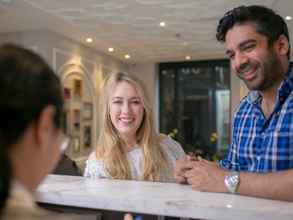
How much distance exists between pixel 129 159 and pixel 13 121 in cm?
110

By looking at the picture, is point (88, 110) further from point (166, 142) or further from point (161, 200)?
point (161, 200)

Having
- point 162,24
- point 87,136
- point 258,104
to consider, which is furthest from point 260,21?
point 87,136

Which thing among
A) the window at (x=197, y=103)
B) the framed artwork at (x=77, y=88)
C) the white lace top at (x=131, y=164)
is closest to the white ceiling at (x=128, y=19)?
the framed artwork at (x=77, y=88)

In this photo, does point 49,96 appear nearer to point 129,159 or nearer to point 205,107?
point 129,159

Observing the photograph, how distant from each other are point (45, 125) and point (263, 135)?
889 millimetres

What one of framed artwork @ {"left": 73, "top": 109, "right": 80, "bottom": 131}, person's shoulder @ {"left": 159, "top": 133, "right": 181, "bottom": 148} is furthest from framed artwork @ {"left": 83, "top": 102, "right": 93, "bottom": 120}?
person's shoulder @ {"left": 159, "top": 133, "right": 181, "bottom": 148}

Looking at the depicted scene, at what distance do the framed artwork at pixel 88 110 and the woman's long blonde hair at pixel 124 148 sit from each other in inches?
178

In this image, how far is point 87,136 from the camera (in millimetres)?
6086

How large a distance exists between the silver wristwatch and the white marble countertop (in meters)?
0.02

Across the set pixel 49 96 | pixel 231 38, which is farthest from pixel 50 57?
pixel 49 96

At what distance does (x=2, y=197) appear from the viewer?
1.39ft

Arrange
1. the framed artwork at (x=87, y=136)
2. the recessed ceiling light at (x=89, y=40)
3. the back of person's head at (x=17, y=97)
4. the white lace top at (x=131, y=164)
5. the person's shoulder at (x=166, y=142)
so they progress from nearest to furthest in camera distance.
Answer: the back of person's head at (x=17, y=97) → the white lace top at (x=131, y=164) → the person's shoulder at (x=166, y=142) → the recessed ceiling light at (x=89, y=40) → the framed artwork at (x=87, y=136)

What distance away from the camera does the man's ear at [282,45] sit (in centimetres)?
116

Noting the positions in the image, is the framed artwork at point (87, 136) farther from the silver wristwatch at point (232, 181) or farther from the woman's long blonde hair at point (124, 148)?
the silver wristwatch at point (232, 181)
